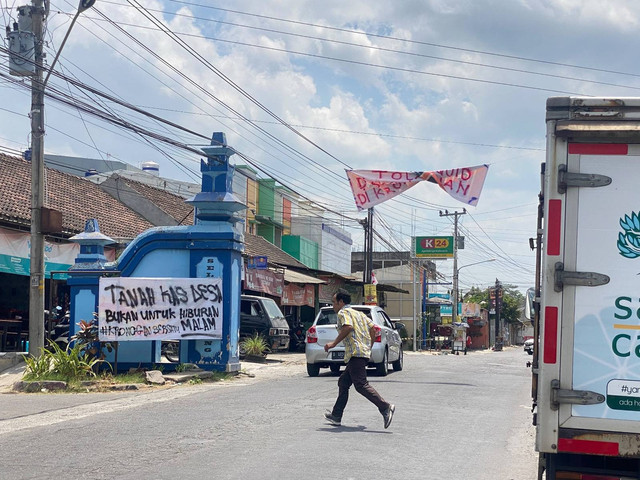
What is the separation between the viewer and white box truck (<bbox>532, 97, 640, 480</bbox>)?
5152 millimetres

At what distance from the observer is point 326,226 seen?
178ft

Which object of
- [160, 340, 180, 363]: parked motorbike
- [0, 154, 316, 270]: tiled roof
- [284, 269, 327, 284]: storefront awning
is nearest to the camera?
[160, 340, 180, 363]: parked motorbike

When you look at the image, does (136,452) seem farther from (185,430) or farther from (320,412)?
(320,412)

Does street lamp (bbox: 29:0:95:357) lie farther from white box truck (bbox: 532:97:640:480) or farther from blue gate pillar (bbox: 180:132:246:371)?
white box truck (bbox: 532:97:640:480)

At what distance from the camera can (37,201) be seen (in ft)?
56.6

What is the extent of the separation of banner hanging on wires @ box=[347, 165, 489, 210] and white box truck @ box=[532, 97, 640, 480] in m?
15.7

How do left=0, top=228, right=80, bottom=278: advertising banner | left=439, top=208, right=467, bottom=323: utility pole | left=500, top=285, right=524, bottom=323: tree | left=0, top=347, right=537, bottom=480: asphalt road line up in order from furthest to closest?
1. left=500, top=285, right=524, bottom=323: tree
2. left=439, top=208, right=467, bottom=323: utility pole
3. left=0, top=228, right=80, bottom=278: advertising banner
4. left=0, top=347, right=537, bottom=480: asphalt road

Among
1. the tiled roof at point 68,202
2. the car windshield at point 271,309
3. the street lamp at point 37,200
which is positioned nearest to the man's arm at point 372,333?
the street lamp at point 37,200

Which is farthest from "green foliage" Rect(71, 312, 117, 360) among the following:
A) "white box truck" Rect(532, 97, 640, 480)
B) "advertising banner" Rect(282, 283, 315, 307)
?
"advertising banner" Rect(282, 283, 315, 307)

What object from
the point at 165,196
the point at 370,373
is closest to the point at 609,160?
the point at 370,373

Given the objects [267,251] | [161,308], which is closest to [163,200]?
[267,251]

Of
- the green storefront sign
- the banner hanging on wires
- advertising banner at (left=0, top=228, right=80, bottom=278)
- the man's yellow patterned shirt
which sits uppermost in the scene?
the banner hanging on wires

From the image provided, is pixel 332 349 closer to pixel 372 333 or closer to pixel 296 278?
pixel 372 333

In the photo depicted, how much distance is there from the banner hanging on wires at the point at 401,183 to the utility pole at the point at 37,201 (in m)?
7.97
